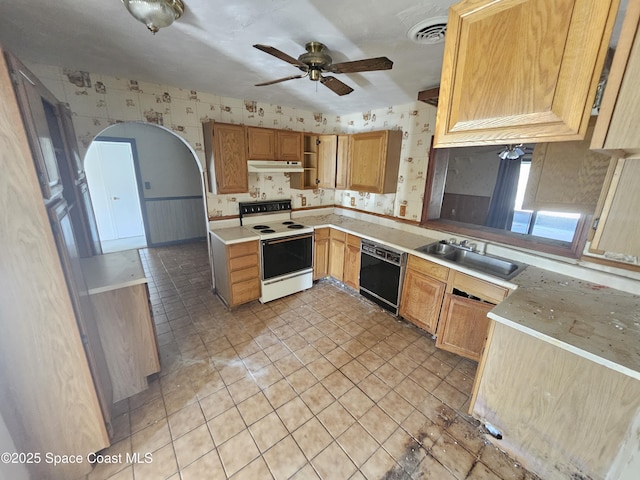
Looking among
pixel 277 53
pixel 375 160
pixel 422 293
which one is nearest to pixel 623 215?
pixel 422 293

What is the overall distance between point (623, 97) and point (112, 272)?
2676mm

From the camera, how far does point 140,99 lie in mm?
2473

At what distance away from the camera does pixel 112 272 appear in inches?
69.0

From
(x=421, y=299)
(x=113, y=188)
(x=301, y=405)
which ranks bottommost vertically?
(x=301, y=405)

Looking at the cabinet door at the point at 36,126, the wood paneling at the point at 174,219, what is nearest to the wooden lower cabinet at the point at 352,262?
the cabinet door at the point at 36,126

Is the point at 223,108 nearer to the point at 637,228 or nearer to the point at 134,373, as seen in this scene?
the point at 134,373

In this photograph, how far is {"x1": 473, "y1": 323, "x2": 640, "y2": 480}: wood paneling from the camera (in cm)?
118

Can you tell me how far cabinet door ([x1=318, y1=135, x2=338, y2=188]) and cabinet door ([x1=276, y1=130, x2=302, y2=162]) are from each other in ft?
1.15

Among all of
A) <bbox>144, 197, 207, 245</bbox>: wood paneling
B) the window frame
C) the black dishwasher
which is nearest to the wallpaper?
the window frame

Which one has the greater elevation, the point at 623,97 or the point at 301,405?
the point at 623,97

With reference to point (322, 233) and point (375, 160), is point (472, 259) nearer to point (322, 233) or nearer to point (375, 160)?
point (375, 160)

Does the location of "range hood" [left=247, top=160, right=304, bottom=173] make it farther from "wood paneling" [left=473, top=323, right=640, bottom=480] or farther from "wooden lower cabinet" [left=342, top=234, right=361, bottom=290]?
"wood paneling" [left=473, top=323, right=640, bottom=480]

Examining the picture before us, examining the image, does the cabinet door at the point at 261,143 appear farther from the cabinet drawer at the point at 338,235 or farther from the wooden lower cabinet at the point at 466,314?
the wooden lower cabinet at the point at 466,314

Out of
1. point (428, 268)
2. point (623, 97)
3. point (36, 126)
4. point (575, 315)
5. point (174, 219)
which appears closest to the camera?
point (623, 97)
